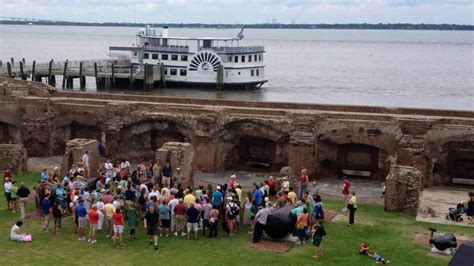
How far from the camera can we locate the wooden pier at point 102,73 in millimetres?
56781

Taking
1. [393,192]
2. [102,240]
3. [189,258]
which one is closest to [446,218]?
[393,192]

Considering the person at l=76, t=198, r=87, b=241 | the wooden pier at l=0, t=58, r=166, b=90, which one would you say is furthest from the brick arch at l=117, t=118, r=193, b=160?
the wooden pier at l=0, t=58, r=166, b=90

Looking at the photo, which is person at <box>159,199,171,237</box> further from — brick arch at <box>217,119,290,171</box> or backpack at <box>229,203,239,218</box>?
brick arch at <box>217,119,290,171</box>

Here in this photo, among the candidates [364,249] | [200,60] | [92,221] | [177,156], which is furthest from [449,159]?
[200,60]

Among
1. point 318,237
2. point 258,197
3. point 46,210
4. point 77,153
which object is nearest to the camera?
point 318,237

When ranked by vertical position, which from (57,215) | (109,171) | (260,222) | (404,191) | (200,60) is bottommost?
(57,215)

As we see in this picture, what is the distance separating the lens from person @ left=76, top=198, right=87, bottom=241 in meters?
14.8

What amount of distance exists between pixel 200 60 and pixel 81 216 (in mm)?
43391

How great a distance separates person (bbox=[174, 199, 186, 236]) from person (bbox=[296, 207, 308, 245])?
2.79 m

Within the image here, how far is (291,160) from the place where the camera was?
2261 cm

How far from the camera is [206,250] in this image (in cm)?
1430

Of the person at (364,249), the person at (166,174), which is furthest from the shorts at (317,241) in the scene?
the person at (166,174)

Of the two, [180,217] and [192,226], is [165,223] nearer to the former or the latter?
[180,217]

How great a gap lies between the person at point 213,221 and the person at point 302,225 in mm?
1976
